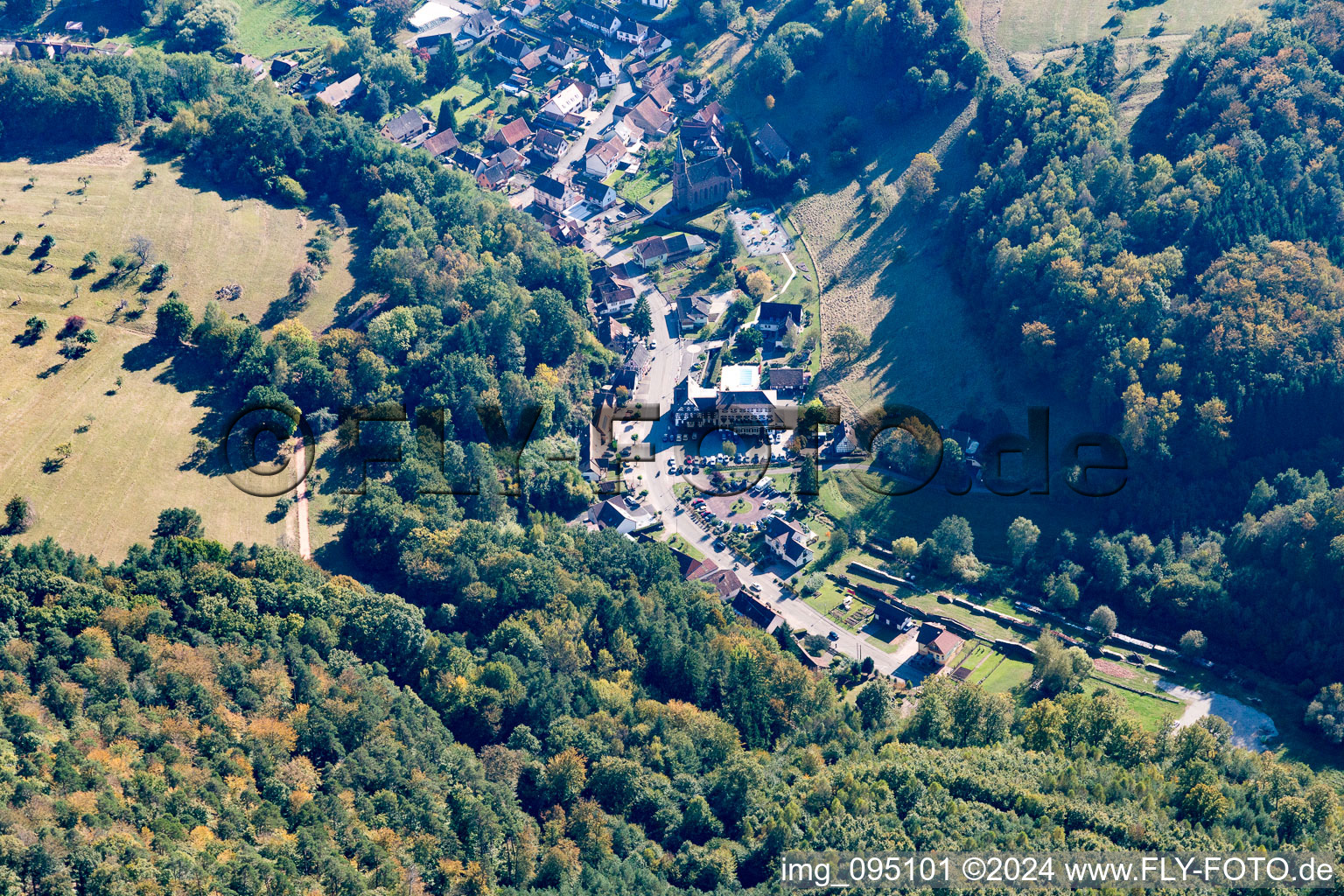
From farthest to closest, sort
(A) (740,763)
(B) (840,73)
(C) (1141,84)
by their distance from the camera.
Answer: (B) (840,73)
(C) (1141,84)
(A) (740,763)

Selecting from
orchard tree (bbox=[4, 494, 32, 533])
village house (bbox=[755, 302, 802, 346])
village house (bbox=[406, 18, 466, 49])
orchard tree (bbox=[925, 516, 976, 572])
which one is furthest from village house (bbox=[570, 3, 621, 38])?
orchard tree (bbox=[4, 494, 32, 533])

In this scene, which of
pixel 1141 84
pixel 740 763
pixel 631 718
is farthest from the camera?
pixel 1141 84

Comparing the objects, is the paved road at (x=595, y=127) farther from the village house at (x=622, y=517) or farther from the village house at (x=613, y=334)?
the village house at (x=622, y=517)

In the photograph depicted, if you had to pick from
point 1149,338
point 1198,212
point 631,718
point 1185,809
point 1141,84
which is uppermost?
point 1141,84

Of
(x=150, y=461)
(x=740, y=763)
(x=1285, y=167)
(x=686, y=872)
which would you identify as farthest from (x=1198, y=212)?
(x=150, y=461)

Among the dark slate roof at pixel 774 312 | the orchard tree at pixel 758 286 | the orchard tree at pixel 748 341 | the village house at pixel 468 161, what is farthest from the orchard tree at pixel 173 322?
A: the orchard tree at pixel 758 286

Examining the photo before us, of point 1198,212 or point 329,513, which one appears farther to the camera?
point 1198,212

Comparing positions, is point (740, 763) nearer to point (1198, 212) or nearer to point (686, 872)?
point (686, 872)

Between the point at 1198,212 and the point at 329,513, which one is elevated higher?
the point at 1198,212
